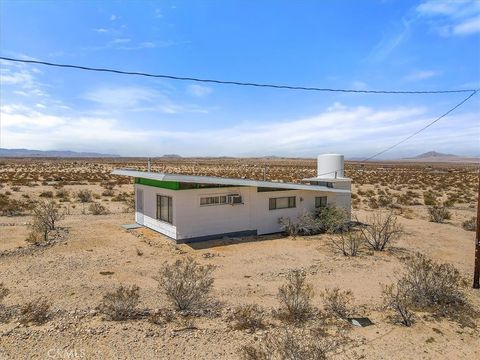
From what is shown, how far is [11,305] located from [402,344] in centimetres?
805

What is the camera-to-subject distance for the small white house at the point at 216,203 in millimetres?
14742

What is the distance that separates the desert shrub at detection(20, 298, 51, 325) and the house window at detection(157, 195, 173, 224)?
7712 millimetres

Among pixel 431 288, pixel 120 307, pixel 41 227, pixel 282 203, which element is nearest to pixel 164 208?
pixel 41 227

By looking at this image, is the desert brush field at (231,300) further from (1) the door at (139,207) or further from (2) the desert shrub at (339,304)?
(1) the door at (139,207)

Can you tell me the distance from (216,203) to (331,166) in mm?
8613

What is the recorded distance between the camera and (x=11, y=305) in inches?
313

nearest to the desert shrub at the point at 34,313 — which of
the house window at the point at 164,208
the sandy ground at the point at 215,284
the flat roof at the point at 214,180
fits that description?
the sandy ground at the point at 215,284

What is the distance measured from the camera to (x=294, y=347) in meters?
5.50

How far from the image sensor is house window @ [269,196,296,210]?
17.3 meters

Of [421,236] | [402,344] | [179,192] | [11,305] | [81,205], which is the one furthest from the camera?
[81,205]

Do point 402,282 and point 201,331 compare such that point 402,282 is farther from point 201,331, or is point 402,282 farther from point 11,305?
point 11,305

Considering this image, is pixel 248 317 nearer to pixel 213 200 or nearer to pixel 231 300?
pixel 231 300

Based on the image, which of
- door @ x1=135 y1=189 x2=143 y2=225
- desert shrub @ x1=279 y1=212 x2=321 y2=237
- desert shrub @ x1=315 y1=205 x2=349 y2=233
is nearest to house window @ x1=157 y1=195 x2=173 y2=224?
door @ x1=135 y1=189 x2=143 y2=225

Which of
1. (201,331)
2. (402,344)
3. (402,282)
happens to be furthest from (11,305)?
(402,282)
